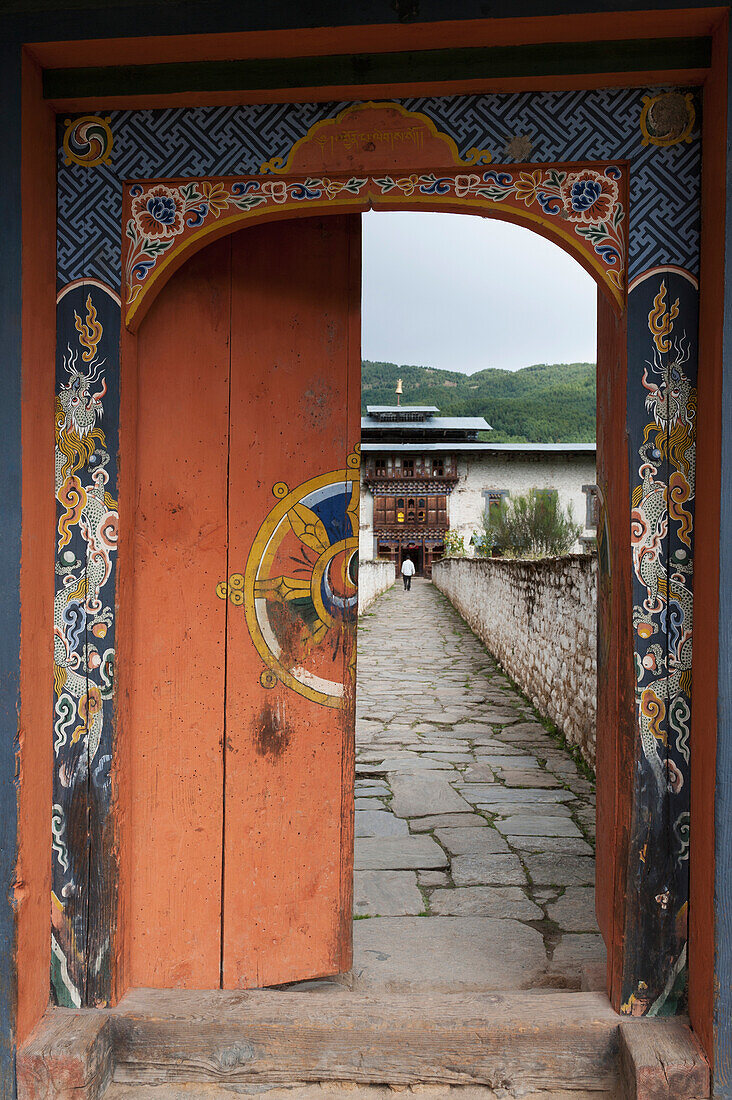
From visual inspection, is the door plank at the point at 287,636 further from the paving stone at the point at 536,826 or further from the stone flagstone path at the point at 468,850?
the paving stone at the point at 536,826

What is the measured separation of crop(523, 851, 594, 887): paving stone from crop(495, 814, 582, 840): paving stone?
0.93ft

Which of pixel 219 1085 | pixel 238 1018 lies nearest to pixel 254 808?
pixel 238 1018

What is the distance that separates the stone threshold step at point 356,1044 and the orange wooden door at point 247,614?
23 cm

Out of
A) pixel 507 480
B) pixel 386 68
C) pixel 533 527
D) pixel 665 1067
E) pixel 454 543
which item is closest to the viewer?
pixel 665 1067

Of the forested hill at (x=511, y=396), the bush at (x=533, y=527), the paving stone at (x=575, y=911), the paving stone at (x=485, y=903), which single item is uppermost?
the forested hill at (x=511, y=396)

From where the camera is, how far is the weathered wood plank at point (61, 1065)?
2158 millimetres

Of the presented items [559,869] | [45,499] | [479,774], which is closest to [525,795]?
[479,774]

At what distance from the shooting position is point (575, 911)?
3.35 metres

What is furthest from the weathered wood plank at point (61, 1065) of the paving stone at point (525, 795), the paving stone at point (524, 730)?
the paving stone at point (524, 730)

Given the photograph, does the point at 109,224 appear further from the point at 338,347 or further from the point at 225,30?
the point at 338,347

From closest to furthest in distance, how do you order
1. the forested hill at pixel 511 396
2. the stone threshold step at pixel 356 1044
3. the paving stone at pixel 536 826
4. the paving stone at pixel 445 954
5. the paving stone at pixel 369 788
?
the stone threshold step at pixel 356 1044 < the paving stone at pixel 445 954 < the paving stone at pixel 536 826 < the paving stone at pixel 369 788 < the forested hill at pixel 511 396

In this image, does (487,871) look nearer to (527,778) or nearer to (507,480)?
(527,778)

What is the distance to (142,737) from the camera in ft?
8.36

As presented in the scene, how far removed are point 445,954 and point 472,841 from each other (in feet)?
4.00
